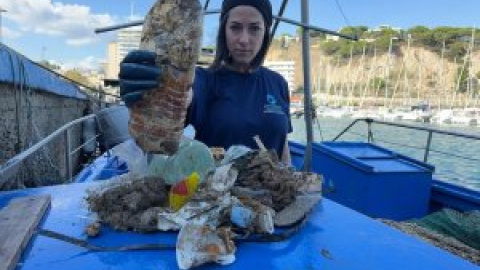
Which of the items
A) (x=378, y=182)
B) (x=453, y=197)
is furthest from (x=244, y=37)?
(x=453, y=197)

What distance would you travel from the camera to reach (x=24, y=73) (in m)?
6.16

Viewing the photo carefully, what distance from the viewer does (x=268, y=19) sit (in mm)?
2873

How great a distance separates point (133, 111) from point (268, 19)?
Answer: 1309mm

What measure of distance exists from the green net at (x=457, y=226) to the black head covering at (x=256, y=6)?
84.9 inches

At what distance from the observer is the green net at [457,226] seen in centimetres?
390

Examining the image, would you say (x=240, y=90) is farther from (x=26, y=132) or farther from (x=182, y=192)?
(x=26, y=132)

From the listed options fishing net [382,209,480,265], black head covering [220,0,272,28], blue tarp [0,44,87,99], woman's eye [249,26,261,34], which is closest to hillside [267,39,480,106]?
blue tarp [0,44,87,99]

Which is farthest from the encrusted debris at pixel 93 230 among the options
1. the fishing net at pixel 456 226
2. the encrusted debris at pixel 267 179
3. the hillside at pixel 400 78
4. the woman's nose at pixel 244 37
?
the hillside at pixel 400 78

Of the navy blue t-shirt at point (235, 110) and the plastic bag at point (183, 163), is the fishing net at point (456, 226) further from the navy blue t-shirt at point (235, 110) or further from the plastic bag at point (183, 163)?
the plastic bag at point (183, 163)

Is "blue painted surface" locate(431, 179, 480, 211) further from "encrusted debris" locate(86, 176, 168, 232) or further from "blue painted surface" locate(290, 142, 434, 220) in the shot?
"encrusted debris" locate(86, 176, 168, 232)

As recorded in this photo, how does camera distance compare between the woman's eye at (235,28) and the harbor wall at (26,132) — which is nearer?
the woman's eye at (235,28)

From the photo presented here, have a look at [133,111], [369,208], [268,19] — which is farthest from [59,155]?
[133,111]

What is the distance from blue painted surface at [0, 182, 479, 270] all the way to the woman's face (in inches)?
44.2

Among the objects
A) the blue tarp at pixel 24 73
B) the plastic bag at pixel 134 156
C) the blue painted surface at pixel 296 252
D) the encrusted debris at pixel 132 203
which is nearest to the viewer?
the blue painted surface at pixel 296 252
